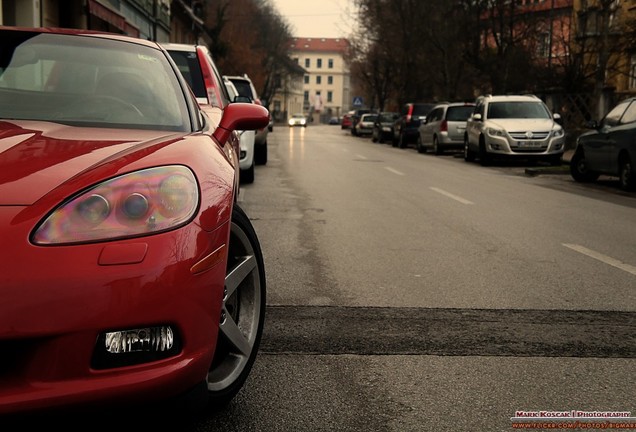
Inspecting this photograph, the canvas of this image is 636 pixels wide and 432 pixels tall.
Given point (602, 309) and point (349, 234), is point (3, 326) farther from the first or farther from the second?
point (349, 234)

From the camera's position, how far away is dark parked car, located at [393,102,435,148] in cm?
3156

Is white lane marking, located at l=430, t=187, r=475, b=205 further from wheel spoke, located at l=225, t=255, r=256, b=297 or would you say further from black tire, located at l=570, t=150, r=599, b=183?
wheel spoke, located at l=225, t=255, r=256, b=297

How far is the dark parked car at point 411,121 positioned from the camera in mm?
31562

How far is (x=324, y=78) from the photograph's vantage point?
158625 mm

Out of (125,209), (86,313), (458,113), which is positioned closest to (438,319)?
(125,209)

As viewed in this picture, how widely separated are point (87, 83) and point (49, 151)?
1.08 metres

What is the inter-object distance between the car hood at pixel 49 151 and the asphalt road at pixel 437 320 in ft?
3.28

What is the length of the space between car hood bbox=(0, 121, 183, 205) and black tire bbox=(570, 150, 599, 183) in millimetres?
13066

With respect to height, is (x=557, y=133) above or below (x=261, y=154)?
above

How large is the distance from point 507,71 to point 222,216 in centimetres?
2919

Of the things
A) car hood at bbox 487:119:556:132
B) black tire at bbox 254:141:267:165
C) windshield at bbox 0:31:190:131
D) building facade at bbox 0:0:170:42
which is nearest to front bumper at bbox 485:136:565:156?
car hood at bbox 487:119:556:132

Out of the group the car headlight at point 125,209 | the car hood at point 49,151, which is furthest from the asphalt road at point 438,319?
the car hood at point 49,151

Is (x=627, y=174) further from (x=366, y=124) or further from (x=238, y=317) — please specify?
(x=366, y=124)

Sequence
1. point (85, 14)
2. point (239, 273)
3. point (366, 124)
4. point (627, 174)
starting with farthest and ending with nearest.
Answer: point (366, 124) → point (85, 14) → point (627, 174) → point (239, 273)
